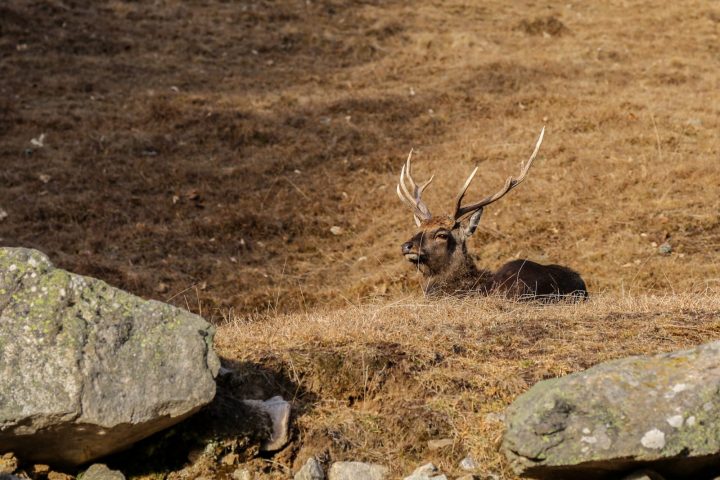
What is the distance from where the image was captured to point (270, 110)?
1767 centimetres

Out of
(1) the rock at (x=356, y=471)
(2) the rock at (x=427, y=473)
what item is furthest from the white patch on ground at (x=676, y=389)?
(1) the rock at (x=356, y=471)

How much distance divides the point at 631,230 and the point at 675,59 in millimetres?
8563

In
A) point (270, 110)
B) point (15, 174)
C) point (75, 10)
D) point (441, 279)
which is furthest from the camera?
point (75, 10)

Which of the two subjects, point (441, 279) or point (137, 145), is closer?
point (441, 279)

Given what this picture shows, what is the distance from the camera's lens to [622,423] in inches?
175

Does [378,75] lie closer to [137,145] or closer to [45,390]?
[137,145]

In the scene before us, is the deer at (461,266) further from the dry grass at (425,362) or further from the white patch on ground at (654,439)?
the white patch on ground at (654,439)

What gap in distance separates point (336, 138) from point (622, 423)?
1267 cm

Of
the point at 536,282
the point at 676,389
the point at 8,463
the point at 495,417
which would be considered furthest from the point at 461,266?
the point at 8,463

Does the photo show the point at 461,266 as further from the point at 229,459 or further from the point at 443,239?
the point at 229,459

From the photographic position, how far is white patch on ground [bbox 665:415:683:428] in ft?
14.4

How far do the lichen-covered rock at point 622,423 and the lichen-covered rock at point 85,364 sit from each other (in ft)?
5.45

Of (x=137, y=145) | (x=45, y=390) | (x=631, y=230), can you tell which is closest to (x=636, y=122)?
(x=631, y=230)

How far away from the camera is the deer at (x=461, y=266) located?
9.80 metres
